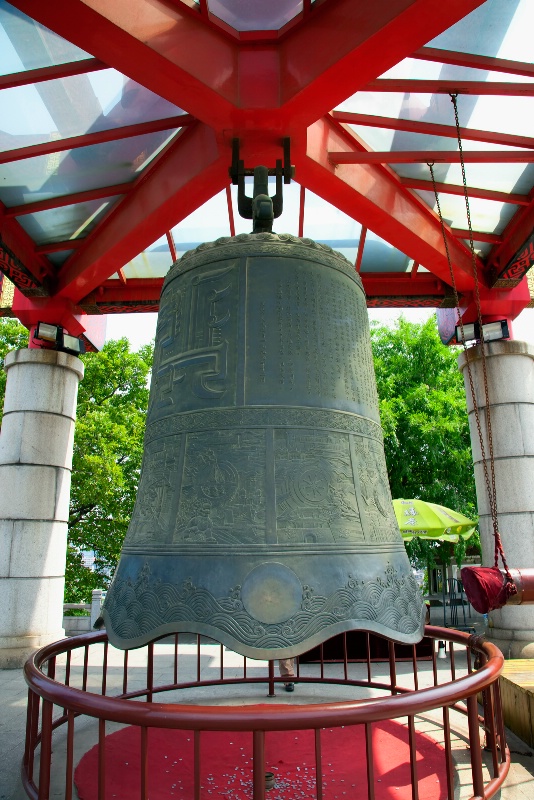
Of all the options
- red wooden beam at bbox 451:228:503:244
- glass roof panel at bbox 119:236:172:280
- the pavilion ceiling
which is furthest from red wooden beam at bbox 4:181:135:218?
red wooden beam at bbox 451:228:503:244

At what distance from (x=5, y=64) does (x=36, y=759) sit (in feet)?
15.9

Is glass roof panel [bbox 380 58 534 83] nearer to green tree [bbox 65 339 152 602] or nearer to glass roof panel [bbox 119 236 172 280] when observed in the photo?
glass roof panel [bbox 119 236 172 280]

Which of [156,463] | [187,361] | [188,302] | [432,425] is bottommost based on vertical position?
[156,463]

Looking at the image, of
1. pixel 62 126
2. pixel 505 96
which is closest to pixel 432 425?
pixel 505 96

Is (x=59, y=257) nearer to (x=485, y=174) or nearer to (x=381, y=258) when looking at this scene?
(x=381, y=258)

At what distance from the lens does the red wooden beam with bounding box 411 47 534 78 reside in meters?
4.22

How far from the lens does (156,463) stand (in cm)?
271

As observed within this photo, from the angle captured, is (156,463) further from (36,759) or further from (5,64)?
(5,64)

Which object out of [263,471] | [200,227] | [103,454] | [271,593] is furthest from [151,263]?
[103,454]

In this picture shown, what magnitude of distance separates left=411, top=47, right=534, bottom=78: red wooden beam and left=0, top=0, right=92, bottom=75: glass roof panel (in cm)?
258

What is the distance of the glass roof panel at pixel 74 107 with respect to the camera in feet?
15.1

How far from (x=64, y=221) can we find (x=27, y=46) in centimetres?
236

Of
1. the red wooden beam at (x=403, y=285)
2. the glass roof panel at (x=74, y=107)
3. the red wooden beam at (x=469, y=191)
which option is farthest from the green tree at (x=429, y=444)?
the glass roof panel at (x=74, y=107)

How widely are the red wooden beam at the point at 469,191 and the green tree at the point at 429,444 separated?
7.68 meters
